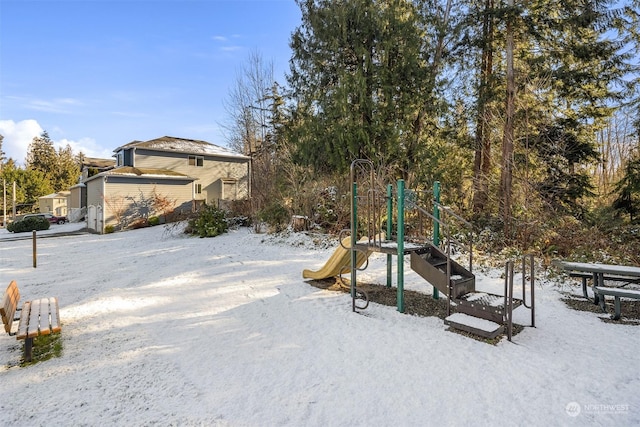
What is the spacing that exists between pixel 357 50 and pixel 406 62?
180 centimetres

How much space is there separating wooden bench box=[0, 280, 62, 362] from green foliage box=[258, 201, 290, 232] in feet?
30.9

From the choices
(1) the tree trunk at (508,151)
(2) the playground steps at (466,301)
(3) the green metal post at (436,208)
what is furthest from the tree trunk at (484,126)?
(2) the playground steps at (466,301)

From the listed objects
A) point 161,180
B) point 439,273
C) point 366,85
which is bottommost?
point 439,273

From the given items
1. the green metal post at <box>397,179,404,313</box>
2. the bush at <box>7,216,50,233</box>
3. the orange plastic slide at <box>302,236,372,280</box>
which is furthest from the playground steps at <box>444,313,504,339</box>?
the bush at <box>7,216,50,233</box>

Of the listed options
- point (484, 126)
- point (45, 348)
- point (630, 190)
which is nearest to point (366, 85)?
point (484, 126)

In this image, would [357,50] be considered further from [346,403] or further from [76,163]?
[76,163]

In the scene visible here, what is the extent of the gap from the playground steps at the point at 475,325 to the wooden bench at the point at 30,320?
5.03m

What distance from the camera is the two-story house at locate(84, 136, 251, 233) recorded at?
20.6 meters

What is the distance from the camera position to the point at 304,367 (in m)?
3.67

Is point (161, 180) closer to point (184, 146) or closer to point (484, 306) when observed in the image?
point (184, 146)

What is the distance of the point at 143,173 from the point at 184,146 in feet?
15.9

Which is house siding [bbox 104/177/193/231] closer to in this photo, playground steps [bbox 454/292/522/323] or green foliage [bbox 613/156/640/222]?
playground steps [bbox 454/292/522/323]

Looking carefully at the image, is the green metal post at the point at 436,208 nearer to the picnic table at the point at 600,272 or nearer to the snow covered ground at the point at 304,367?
the snow covered ground at the point at 304,367

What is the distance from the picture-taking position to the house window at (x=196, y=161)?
25219 millimetres
